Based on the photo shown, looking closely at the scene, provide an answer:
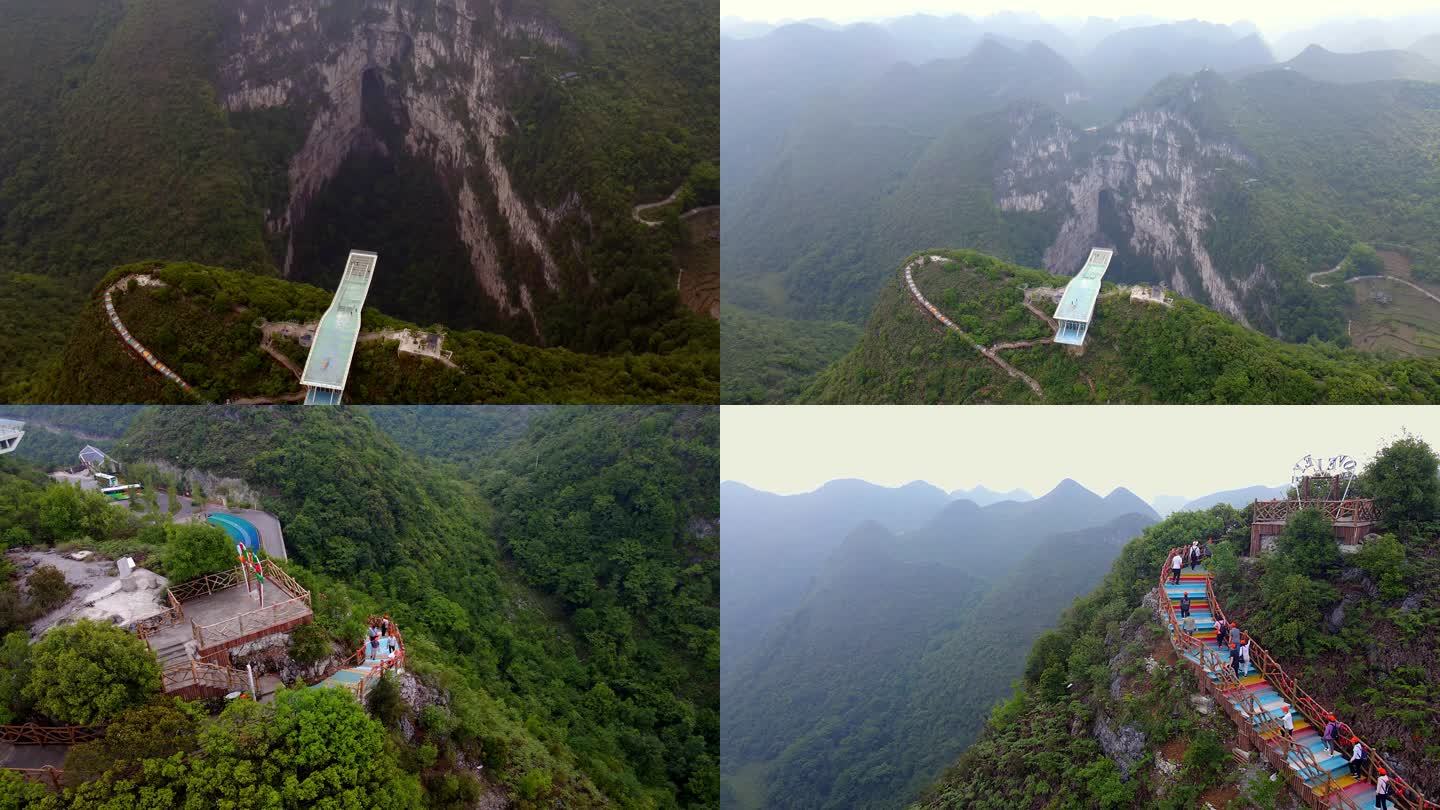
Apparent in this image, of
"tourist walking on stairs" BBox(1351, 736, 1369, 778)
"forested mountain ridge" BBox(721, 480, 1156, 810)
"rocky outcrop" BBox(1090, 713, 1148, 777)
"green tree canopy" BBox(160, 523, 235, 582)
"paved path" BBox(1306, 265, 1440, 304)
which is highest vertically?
"paved path" BBox(1306, 265, 1440, 304)

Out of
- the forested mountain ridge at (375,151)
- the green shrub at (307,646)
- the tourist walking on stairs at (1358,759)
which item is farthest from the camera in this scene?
the forested mountain ridge at (375,151)

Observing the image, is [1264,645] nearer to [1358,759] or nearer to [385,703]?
[1358,759]

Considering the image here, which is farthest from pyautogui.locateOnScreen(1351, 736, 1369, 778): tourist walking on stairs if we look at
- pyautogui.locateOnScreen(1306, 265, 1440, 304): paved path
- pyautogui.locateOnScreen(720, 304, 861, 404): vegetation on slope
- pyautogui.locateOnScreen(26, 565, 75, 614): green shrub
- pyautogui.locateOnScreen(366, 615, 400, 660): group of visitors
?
pyautogui.locateOnScreen(1306, 265, 1440, 304): paved path

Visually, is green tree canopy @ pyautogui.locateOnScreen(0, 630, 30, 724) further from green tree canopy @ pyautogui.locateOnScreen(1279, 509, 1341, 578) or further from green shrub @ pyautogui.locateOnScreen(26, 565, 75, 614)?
green tree canopy @ pyautogui.locateOnScreen(1279, 509, 1341, 578)

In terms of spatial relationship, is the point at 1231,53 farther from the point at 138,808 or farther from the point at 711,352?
the point at 138,808

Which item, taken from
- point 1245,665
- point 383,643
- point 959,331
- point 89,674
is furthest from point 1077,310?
point 89,674

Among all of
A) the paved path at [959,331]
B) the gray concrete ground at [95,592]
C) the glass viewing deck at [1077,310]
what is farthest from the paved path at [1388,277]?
the gray concrete ground at [95,592]

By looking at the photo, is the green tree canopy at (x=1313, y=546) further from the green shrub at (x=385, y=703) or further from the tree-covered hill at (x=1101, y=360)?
the green shrub at (x=385, y=703)
